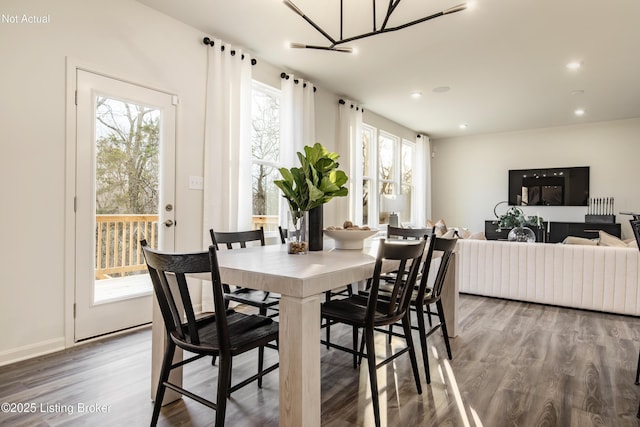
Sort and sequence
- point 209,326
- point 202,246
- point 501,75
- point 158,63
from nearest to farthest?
point 209,326 < point 158,63 < point 202,246 < point 501,75

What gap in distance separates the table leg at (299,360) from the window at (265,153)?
9.23 ft

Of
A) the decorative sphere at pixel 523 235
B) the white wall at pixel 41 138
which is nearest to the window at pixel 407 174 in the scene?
the decorative sphere at pixel 523 235

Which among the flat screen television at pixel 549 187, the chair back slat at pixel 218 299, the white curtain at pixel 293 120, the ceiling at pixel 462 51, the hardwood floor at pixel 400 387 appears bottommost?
the hardwood floor at pixel 400 387

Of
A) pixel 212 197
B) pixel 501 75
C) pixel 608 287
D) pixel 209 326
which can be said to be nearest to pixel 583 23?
pixel 501 75

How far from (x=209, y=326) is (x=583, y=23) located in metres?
3.91

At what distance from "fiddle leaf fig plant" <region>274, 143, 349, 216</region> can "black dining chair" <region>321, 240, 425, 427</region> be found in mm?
502

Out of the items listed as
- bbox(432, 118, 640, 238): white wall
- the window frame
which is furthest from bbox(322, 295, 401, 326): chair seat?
bbox(432, 118, 640, 238): white wall

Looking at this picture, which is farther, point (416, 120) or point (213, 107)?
point (416, 120)

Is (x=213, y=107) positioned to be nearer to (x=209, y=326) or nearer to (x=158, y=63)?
(x=158, y=63)

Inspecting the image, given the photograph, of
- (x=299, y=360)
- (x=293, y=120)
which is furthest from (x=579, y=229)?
(x=299, y=360)

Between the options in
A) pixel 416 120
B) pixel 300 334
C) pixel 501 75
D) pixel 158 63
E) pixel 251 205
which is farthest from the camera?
pixel 416 120

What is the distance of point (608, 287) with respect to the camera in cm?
360

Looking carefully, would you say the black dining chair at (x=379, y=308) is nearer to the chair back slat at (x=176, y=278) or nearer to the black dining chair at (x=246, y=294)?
the black dining chair at (x=246, y=294)

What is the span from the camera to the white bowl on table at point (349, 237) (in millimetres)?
2162
